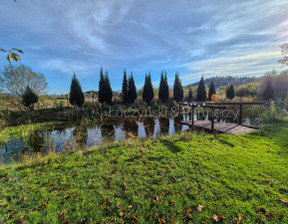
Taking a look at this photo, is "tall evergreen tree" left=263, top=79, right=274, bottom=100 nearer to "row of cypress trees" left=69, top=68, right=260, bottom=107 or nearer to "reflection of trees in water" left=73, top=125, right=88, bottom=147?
"row of cypress trees" left=69, top=68, right=260, bottom=107

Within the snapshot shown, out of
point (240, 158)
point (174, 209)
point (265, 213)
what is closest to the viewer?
point (265, 213)

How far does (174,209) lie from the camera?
6.16 feet

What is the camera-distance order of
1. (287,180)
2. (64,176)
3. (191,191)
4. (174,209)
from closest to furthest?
(174,209)
(191,191)
(287,180)
(64,176)

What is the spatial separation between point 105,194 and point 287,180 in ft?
10.7

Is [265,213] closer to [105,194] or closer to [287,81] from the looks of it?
[105,194]

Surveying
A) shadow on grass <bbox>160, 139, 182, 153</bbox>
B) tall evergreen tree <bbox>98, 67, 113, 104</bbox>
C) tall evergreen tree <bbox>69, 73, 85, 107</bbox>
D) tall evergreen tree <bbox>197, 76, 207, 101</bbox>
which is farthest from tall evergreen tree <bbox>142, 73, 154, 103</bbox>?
shadow on grass <bbox>160, 139, 182, 153</bbox>

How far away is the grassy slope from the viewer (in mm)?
1815

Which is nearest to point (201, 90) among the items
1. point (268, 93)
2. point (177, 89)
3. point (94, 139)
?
point (177, 89)

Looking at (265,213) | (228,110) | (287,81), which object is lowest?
(265,213)

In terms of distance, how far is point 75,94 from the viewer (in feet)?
44.7

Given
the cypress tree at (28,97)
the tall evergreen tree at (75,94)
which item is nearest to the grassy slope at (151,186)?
the cypress tree at (28,97)

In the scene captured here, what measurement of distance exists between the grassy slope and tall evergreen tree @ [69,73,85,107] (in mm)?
11369

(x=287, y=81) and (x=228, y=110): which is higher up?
(x=287, y=81)

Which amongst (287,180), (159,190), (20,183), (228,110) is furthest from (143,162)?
(228,110)
